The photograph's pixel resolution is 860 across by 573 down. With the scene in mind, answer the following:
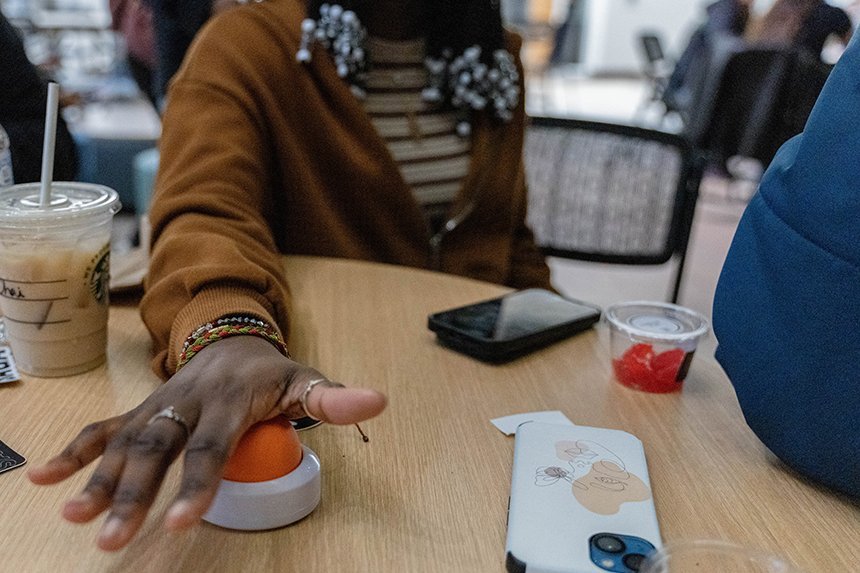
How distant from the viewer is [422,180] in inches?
47.3

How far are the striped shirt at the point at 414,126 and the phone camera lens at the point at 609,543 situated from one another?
78 cm

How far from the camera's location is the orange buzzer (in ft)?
1.61

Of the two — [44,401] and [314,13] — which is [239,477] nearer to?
[44,401]

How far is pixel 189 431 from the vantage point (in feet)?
1.59

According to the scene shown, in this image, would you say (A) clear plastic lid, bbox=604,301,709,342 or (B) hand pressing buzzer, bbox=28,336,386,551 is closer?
(B) hand pressing buzzer, bbox=28,336,386,551

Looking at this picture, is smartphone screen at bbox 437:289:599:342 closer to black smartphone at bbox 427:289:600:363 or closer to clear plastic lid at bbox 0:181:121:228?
black smartphone at bbox 427:289:600:363

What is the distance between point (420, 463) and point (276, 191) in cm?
61

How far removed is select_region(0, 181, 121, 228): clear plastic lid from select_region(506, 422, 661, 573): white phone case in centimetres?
41

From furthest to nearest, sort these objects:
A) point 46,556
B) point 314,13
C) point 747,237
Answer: point 314,13 → point 747,237 → point 46,556

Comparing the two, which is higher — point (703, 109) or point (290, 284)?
point (290, 284)

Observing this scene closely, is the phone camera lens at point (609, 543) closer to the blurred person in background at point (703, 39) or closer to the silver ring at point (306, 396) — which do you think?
the silver ring at point (306, 396)

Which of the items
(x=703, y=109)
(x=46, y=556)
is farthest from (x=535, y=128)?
(x=703, y=109)

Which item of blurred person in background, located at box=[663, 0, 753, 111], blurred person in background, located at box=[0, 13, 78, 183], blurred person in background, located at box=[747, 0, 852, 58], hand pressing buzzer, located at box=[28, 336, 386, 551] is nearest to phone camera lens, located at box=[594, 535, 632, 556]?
hand pressing buzzer, located at box=[28, 336, 386, 551]

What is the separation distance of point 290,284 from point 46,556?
51cm
